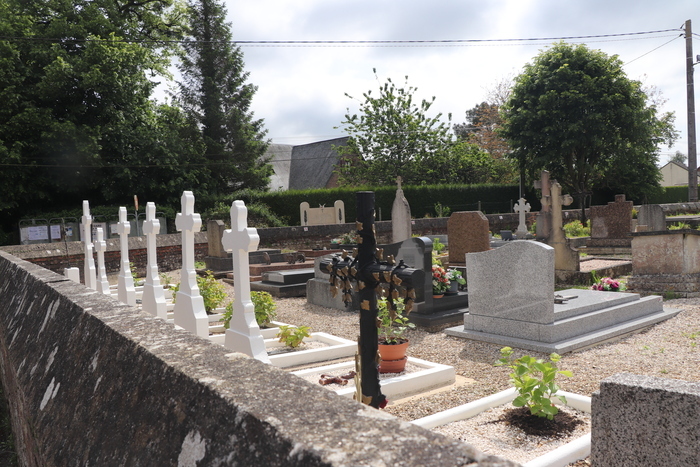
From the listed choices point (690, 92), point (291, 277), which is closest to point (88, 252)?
point (291, 277)

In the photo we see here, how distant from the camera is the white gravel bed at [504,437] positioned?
3.45m

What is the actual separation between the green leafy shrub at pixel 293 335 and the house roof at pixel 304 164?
33.2 m

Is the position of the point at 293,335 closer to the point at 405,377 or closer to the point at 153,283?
the point at 405,377

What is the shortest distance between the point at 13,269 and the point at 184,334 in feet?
14.0

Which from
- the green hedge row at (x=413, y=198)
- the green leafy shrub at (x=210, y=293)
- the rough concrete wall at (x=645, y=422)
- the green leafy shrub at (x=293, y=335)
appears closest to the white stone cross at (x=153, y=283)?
the green leafy shrub at (x=210, y=293)

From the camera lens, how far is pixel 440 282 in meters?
8.10

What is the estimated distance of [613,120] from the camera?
26391 mm

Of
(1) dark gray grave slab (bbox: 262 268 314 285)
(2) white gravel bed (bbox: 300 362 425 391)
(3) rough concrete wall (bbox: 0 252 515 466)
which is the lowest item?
(2) white gravel bed (bbox: 300 362 425 391)

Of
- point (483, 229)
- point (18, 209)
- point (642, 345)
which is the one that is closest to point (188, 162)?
point (18, 209)

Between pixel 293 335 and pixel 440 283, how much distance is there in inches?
109

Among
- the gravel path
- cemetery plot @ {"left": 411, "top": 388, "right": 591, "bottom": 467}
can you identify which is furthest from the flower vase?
cemetery plot @ {"left": 411, "top": 388, "right": 591, "bottom": 467}

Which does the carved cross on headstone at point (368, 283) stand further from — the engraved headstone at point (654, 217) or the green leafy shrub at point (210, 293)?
the engraved headstone at point (654, 217)

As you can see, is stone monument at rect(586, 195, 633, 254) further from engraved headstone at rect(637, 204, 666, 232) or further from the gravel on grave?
the gravel on grave

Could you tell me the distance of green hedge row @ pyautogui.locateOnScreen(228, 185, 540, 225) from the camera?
84.6 ft
